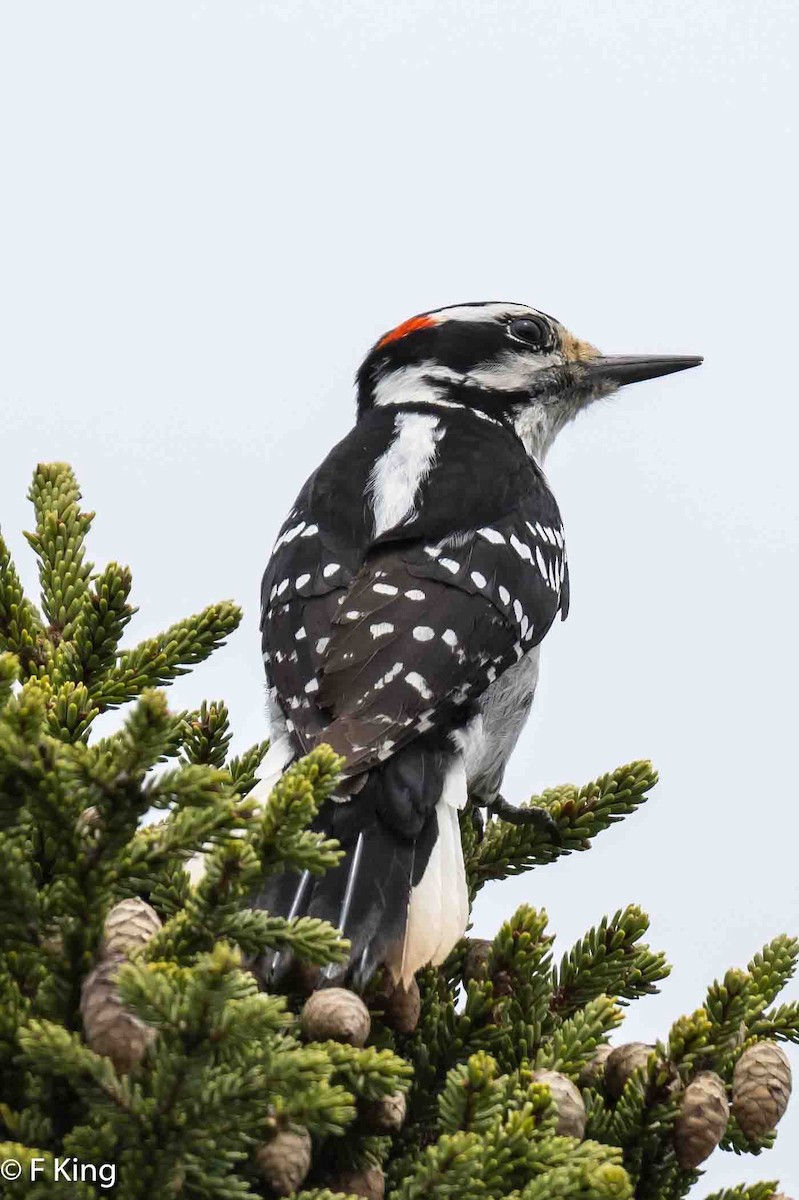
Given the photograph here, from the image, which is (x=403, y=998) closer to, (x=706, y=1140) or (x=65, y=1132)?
(x=706, y=1140)

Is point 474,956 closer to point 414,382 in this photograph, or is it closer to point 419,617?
point 419,617

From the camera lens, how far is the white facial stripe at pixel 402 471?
12.2 ft

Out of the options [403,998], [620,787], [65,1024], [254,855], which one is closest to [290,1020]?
[254,855]

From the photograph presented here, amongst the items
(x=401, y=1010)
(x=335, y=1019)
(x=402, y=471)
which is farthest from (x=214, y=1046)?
(x=402, y=471)

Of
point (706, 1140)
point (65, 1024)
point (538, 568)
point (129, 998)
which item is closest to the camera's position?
point (129, 998)

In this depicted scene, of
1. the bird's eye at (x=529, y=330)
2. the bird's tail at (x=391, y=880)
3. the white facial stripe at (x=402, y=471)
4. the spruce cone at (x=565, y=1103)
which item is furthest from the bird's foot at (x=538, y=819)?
the bird's eye at (x=529, y=330)

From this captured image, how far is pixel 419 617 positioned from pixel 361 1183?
171 centimetres

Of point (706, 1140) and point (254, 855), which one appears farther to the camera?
point (706, 1140)

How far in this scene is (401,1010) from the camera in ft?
6.93

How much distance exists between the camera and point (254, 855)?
1.48 metres

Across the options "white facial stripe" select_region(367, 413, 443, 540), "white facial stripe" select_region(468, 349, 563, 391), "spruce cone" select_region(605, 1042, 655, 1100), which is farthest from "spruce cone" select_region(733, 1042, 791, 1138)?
"white facial stripe" select_region(468, 349, 563, 391)

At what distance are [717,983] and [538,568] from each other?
184cm

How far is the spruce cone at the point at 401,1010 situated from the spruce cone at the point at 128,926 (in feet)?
1.70

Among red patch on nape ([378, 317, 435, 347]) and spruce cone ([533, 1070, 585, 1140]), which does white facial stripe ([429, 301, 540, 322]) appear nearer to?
red patch on nape ([378, 317, 435, 347])
